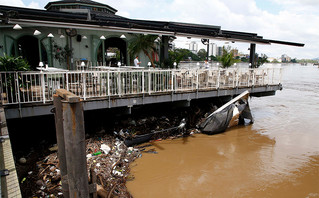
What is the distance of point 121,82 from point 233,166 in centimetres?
510

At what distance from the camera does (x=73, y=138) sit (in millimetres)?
3545

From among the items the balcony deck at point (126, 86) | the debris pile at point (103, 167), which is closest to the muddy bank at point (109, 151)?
the debris pile at point (103, 167)

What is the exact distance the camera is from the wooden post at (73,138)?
3.48 metres

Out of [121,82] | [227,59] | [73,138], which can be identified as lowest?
[73,138]

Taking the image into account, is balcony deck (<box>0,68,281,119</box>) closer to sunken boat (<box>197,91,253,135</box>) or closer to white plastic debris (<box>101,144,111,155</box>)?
sunken boat (<box>197,91,253,135</box>)

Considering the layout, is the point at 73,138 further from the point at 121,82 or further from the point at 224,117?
the point at 224,117

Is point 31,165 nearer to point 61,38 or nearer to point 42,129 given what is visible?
point 42,129

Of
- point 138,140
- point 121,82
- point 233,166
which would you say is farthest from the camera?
point 138,140

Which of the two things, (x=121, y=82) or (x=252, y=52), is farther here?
(x=252, y=52)

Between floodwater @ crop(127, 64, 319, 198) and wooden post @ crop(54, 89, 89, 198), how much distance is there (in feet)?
9.56

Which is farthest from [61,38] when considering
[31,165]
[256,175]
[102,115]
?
[256,175]

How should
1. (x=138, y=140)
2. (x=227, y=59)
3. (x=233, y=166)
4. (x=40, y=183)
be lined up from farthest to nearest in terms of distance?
Result: (x=227, y=59) < (x=138, y=140) < (x=233, y=166) < (x=40, y=183)

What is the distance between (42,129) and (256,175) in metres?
7.43

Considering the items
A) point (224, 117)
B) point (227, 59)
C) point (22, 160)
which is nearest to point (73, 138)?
point (22, 160)
